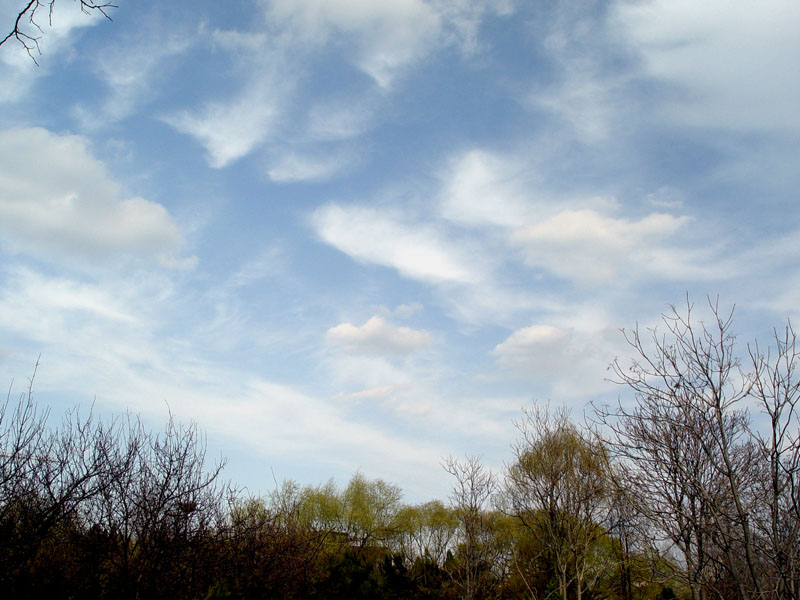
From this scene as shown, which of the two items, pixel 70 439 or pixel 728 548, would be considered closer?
pixel 728 548

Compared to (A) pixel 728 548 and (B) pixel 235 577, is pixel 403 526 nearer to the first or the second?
(B) pixel 235 577

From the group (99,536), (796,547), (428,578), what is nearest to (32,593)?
(99,536)

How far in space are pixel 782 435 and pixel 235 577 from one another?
1335 centimetres

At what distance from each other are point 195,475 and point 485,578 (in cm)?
1585

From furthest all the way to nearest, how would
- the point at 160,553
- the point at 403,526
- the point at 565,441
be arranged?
the point at 403,526
the point at 565,441
the point at 160,553

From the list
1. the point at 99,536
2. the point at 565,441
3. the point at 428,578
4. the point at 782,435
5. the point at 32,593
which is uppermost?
the point at 565,441

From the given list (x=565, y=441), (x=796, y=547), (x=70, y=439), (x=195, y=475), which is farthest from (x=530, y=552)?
(x=796, y=547)

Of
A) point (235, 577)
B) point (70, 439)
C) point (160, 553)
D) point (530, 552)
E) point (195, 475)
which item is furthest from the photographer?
point (530, 552)

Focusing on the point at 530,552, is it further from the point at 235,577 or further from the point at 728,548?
the point at 728,548

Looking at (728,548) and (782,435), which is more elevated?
(782,435)

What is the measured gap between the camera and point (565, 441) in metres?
18.0

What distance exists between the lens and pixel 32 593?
32.3ft

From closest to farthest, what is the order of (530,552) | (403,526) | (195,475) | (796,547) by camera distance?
(796,547) < (195,475) < (530,552) < (403,526)

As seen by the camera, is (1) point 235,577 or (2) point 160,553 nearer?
(2) point 160,553
